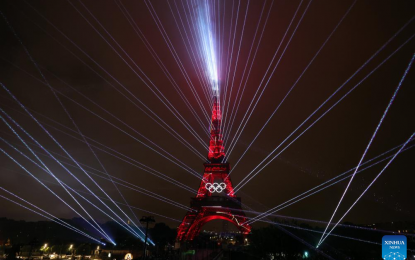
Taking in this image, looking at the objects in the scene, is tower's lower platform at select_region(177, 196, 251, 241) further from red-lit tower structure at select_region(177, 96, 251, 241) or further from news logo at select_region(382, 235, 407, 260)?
news logo at select_region(382, 235, 407, 260)

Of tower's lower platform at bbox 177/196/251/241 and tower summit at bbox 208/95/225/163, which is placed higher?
tower summit at bbox 208/95/225/163

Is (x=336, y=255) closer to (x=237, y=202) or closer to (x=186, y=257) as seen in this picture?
(x=186, y=257)

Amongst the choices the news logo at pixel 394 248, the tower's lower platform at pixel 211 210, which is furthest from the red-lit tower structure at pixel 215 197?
the news logo at pixel 394 248

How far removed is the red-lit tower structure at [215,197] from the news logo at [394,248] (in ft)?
149

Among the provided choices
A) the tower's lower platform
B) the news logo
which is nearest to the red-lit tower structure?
the tower's lower platform

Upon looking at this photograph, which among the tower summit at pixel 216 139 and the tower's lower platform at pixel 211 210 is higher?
the tower summit at pixel 216 139

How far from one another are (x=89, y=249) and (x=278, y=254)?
99.4 feet

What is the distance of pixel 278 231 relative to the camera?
92.4 feet

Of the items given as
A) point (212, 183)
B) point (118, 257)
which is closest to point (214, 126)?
point (212, 183)

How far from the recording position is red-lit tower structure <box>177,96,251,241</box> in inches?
2083

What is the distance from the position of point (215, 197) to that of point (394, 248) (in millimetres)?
47890

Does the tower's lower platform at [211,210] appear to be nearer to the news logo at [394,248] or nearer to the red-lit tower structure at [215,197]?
the red-lit tower structure at [215,197]

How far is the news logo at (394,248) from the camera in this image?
7594 millimetres

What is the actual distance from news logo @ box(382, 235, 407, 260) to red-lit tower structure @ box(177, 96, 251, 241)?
149ft
